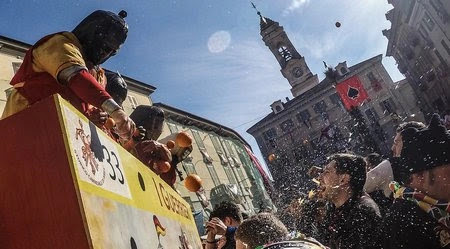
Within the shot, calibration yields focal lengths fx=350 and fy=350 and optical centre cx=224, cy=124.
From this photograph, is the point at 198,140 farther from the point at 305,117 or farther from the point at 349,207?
the point at 349,207

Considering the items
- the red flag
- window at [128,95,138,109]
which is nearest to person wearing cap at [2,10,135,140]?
the red flag

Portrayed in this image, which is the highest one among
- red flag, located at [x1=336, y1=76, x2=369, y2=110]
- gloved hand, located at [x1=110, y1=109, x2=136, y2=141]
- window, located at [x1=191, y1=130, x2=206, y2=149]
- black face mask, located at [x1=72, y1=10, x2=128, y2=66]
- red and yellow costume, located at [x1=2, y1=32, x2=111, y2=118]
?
window, located at [x1=191, y1=130, x2=206, y2=149]

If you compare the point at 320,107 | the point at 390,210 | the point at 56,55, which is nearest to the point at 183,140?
the point at 56,55

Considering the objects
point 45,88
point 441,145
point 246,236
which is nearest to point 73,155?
point 45,88

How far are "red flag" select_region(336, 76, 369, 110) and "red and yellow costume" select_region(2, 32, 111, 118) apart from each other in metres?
19.4

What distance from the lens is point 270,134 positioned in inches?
2211

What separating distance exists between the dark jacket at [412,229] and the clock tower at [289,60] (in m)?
55.5

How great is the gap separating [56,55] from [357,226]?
3.00 meters

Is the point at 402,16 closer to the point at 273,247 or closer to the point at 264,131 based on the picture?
the point at 264,131

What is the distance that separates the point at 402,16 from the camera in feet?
116

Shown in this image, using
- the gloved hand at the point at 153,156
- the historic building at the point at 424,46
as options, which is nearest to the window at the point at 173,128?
the historic building at the point at 424,46

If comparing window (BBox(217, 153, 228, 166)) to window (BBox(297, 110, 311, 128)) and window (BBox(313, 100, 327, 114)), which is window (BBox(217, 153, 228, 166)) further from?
window (BBox(313, 100, 327, 114))

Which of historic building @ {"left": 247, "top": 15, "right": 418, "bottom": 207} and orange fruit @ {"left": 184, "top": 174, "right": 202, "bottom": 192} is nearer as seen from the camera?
orange fruit @ {"left": 184, "top": 174, "right": 202, "bottom": 192}

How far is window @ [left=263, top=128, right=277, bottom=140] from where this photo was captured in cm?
5572
